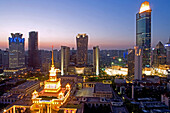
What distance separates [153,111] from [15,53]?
48.2 meters

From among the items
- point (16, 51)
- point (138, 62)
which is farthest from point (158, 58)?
point (16, 51)

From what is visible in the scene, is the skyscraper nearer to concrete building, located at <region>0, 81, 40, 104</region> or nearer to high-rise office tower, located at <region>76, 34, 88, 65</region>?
high-rise office tower, located at <region>76, 34, 88, 65</region>

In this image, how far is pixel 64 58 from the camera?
161ft

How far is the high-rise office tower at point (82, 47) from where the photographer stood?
191 ft

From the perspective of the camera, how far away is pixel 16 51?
168ft

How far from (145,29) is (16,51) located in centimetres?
4931

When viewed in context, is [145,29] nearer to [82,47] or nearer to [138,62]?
[138,62]

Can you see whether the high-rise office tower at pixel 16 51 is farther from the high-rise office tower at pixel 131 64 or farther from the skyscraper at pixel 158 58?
the skyscraper at pixel 158 58

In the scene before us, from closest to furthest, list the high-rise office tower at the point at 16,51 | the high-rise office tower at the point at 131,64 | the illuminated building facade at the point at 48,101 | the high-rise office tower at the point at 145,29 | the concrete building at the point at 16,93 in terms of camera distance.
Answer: the illuminated building facade at the point at 48,101 < the concrete building at the point at 16,93 < the high-rise office tower at the point at 131,64 < the high-rise office tower at the point at 16,51 < the high-rise office tower at the point at 145,29

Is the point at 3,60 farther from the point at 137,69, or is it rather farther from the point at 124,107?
the point at 124,107

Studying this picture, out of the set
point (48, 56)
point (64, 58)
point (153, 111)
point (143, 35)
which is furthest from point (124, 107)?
point (48, 56)

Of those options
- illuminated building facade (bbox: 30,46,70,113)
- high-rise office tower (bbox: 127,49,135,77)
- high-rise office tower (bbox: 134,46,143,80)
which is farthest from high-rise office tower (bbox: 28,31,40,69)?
illuminated building facade (bbox: 30,46,70,113)

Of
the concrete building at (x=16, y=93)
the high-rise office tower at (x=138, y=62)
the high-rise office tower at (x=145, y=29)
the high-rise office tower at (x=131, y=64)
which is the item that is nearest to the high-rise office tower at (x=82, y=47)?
the high-rise office tower at (x=131, y=64)

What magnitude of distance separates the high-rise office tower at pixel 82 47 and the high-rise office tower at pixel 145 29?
71.2ft
